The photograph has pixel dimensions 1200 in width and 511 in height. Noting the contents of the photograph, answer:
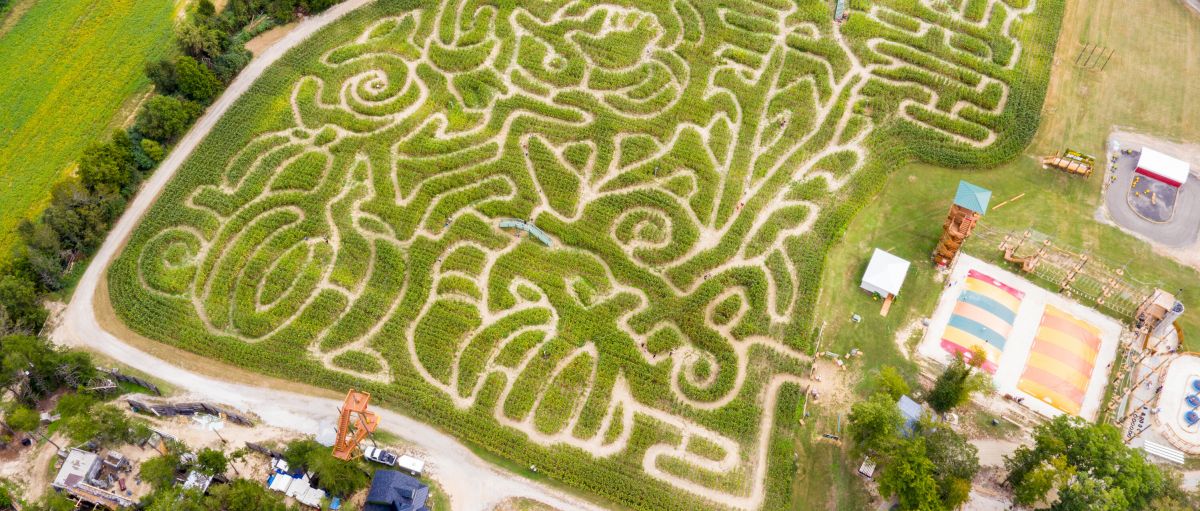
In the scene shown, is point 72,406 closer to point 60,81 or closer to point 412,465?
point 412,465

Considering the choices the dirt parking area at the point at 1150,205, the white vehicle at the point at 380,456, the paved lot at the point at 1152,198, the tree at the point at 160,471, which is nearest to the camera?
the tree at the point at 160,471

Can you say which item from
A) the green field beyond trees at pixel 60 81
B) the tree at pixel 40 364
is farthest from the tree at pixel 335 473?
the green field beyond trees at pixel 60 81

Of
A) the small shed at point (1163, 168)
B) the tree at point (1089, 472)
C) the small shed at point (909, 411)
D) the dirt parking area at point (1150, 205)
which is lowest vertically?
the tree at point (1089, 472)

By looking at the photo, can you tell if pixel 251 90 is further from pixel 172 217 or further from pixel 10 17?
pixel 10 17

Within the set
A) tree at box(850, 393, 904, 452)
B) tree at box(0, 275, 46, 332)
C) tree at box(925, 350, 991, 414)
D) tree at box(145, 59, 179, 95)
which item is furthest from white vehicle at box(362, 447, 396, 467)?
tree at box(145, 59, 179, 95)

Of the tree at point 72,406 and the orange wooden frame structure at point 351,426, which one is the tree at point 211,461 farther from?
the tree at point 72,406
